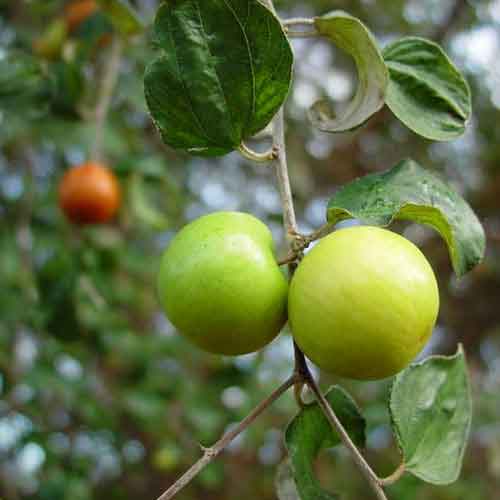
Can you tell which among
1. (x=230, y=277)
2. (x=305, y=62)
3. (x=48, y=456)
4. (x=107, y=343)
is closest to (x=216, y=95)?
(x=230, y=277)

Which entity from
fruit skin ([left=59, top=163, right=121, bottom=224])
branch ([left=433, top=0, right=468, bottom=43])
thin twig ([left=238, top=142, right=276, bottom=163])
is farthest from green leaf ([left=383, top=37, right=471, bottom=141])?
branch ([left=433, top=0, right=468, bottom=43])

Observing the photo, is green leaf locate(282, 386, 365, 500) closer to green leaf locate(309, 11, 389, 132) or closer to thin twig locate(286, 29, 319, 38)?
green leaf locate(309, 11, 389, 132)

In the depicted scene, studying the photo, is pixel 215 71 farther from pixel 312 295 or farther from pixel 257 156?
pixel 312 295

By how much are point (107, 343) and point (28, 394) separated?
0.42m

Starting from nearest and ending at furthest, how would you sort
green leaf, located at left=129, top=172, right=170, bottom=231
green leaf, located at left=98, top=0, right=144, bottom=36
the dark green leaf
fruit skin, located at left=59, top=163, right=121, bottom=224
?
1. the dark green leaf
2. green leaf, located at left=98, top=0, right=144, bottom=36
3. fruit skin, located at left=59, top=163, right=121, bottom=224
4. green leaf, located at left=129, top=172, right=170, bottom=231

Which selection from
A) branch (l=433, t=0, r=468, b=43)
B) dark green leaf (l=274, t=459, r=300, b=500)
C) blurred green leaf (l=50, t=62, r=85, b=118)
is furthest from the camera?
branch (l=433, t=0, r=468, b=43)

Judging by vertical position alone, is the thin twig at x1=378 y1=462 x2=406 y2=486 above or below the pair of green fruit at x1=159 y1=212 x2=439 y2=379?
below

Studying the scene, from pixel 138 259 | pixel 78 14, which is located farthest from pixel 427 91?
pixel 138 259

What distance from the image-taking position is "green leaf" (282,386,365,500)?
80 centimetres

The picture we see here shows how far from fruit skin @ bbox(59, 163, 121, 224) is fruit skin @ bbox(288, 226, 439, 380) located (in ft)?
3.91

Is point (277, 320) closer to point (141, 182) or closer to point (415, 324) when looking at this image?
point (415, 324)

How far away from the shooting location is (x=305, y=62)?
2836 millimetres

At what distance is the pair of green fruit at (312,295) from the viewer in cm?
65

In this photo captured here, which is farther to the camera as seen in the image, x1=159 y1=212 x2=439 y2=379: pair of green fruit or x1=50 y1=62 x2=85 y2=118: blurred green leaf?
x1=50 y1=62 x2=85 y2=118: blurred green leaf
